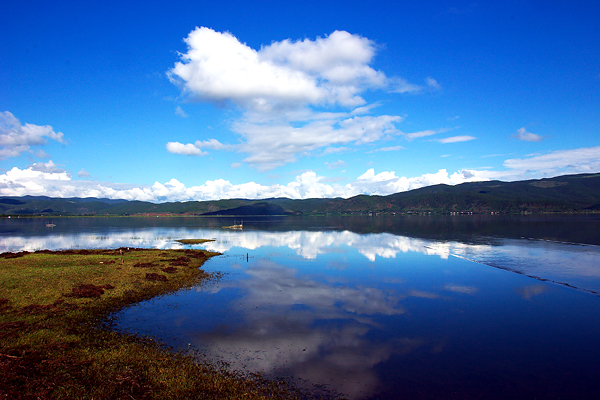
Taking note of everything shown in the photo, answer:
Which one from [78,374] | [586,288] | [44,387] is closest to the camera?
[44,387]

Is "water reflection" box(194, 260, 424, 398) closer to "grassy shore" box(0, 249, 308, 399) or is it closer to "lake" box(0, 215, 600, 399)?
"lake" box(0, 215, 600, 399)

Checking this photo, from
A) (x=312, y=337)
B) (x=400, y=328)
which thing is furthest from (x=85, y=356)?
(x=400, y=328)

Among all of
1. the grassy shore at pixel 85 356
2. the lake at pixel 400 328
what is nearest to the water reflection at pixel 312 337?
the lake at pixel 400 328

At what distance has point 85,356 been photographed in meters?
17.9

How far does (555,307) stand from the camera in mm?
31172

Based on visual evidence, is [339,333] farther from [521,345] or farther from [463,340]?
[521,345]

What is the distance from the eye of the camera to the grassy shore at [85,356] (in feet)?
48.3

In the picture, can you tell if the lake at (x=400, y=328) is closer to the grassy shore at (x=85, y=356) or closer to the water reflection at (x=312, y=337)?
the water reflection at (x=312, y=337)

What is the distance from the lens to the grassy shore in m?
14.7

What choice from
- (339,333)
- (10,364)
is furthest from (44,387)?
(339,333)

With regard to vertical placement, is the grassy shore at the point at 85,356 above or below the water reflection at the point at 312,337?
above

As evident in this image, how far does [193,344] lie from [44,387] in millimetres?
8609

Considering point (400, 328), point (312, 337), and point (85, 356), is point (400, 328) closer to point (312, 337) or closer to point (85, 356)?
point (312, 337)

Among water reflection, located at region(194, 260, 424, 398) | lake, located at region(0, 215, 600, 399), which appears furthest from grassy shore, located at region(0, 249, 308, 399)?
water reflection, located at region(194, 260, 424, 398)
